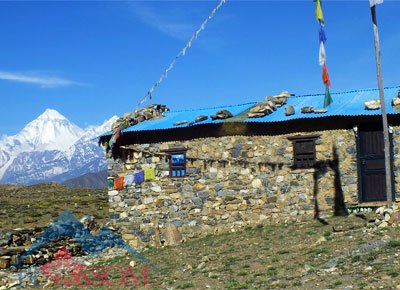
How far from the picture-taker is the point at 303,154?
22.7m

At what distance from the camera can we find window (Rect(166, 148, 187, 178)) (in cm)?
2439

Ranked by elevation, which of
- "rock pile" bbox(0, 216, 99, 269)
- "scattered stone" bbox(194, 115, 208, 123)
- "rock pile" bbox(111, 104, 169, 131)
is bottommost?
"rock pile" bbox(0, 216, 99, 269)

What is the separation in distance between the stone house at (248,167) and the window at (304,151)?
4 cm

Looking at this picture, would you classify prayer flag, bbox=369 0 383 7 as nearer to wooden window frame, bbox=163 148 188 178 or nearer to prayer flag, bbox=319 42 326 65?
prayer flag, bbox=319 42 326 65

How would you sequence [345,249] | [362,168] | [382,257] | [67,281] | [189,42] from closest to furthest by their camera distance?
[382,257] < [345,249] < [67,281] < [189,42] < [362,168]

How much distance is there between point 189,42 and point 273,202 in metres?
7.14

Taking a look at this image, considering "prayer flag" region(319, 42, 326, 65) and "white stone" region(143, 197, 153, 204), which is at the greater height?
"prayer flag" region(319, 42, 326, 65)

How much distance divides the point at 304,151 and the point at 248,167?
7.58ft

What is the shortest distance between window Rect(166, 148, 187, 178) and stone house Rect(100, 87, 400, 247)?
42 mm

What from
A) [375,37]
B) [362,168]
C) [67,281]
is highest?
[375,37]

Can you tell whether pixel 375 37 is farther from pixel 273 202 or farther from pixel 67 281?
pixel 67 281

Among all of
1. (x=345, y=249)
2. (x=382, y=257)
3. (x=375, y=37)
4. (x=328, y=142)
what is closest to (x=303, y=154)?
(x=328, y=142)

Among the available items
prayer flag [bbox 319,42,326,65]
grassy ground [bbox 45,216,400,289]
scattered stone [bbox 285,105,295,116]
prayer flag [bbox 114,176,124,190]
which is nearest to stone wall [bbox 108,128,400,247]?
prayer flag [bbox 114,176,124,190]

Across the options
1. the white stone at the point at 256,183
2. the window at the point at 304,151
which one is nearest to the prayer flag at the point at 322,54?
the window at the point at 304,151
